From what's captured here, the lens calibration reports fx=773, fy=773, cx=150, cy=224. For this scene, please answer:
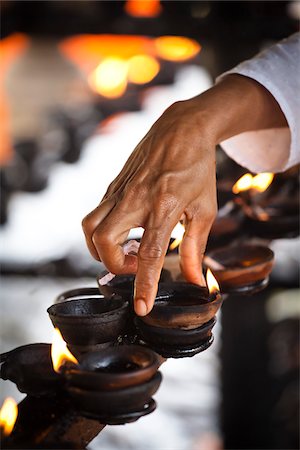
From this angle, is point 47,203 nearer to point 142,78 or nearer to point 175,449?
point 142,78

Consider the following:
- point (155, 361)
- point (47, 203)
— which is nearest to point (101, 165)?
point (47, 203)

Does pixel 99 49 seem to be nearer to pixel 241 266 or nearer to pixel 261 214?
pixel 261 214

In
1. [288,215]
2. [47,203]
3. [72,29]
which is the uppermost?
[72,29]

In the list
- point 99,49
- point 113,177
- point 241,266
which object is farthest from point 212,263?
point 99,49

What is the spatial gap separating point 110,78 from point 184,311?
142 inches

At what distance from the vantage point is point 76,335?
1624 mm

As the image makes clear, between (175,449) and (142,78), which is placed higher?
(142,78)

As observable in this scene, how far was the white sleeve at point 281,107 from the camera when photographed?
2.09m

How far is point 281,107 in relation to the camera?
2131 mm

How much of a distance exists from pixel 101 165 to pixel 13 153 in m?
0.59

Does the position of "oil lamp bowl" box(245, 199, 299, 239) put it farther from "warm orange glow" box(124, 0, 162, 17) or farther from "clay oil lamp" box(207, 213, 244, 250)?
"warm orange glow" box(124, 0, 162, 17)

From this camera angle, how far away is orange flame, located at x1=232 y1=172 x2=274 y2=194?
8.73 ft

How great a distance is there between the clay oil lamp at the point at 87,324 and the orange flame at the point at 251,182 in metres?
1.05

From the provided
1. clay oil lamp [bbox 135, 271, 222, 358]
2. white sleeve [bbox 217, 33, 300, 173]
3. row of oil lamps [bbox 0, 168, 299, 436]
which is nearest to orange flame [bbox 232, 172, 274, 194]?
white sleeve [bbox 217, 33, 300, 173]
